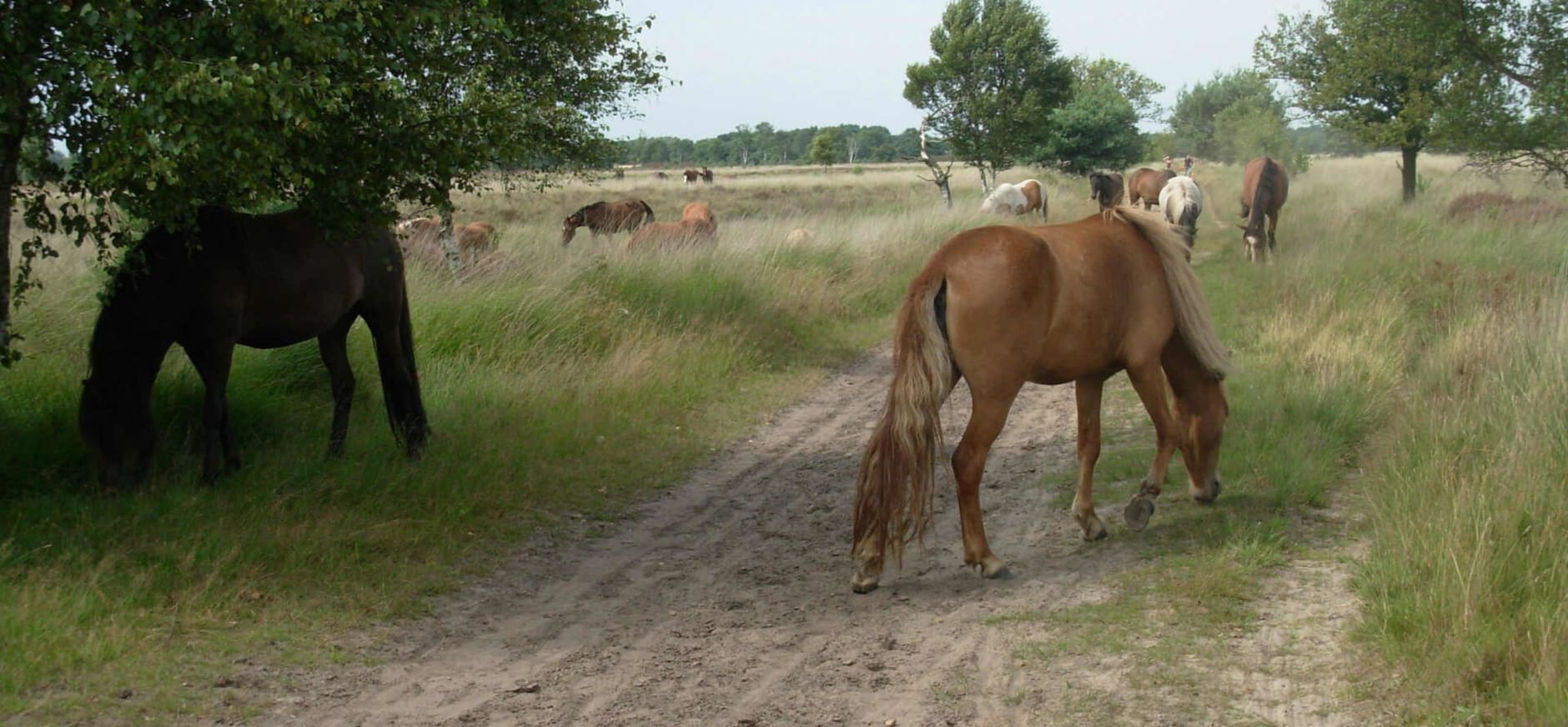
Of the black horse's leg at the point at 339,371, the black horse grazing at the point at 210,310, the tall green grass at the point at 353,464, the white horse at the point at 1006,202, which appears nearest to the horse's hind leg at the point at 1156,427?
the tall green grass at the point at 353,464

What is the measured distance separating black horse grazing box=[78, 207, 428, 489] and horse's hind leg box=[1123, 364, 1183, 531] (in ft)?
13.5

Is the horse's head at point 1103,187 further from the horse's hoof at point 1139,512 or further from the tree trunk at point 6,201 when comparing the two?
the tree trunk at point 6,201

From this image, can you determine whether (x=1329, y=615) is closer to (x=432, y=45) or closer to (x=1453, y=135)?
(x=432, y=45)

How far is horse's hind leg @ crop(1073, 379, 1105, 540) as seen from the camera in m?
5.91

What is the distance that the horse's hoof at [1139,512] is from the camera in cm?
582

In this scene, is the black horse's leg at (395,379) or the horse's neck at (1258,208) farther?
the horse's neck at (1258,208)

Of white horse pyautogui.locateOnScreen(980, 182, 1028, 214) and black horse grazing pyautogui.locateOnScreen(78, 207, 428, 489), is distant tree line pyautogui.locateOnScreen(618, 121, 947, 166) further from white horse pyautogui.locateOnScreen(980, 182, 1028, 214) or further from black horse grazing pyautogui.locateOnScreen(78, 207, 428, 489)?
black horse grazing pyautogui.locateOnScreen(78, 207, 428, 489)

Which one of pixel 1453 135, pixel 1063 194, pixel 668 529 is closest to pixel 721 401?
pixel 668 529

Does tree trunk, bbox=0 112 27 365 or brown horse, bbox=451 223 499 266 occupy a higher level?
tree trunk, bbox=0 112 27 365

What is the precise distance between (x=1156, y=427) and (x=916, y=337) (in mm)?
1448

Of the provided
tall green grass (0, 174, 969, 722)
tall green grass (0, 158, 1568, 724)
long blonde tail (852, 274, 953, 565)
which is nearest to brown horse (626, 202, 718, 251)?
tall green grass (0, 158, 1568, 724)

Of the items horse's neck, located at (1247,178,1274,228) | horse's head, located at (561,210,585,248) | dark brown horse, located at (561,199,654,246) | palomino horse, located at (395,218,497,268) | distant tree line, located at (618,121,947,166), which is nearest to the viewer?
palomino horse, located at (395,218,497,268)

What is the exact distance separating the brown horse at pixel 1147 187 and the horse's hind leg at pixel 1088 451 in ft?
66.0

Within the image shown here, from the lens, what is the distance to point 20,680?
402cm
